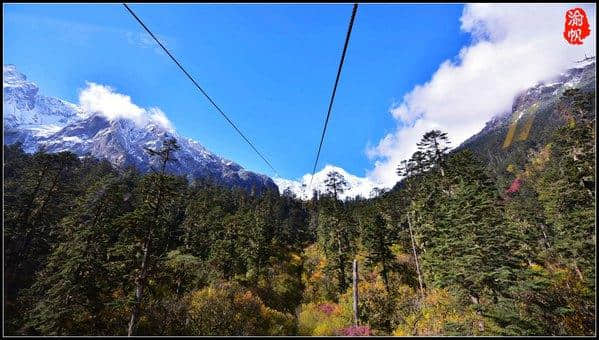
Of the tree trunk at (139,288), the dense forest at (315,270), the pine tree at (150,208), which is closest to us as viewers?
the tree trunk at (139,288)

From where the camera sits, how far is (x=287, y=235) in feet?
247

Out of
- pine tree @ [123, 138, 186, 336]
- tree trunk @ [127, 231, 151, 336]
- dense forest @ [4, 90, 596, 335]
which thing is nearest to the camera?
tree trunk @ [127, 231, 151, 336]

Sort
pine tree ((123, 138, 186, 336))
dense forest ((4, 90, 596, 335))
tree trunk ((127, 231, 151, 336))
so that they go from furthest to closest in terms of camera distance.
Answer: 1. pine tree ((123, 138, 186, 336))
2. dense forest ((4, 90, 596, 335))
3. tree trunk ((127, 231, 151, 336))

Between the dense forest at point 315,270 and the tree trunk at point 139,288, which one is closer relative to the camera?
the tree trunk at point 139,288

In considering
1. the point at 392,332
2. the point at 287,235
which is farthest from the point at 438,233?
the point at 287,235

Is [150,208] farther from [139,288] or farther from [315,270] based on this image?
[315,270]

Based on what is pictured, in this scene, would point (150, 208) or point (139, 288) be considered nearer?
point (139, 288)

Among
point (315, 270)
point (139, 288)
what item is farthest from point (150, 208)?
point (315, 270)

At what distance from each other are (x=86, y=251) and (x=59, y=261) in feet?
8.87

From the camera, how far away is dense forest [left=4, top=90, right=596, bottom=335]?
16.3 meters

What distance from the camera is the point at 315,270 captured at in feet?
174

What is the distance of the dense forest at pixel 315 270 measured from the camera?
53.5ft

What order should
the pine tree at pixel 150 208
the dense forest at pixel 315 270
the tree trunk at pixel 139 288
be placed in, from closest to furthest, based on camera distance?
the tree trunk at pixel 139 288 < the dense forest at pixel 315 270 < the pine tree at pixel 150 208

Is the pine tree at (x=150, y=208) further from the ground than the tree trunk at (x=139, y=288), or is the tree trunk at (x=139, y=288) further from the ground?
the pine tree at (x=150, y=208)
